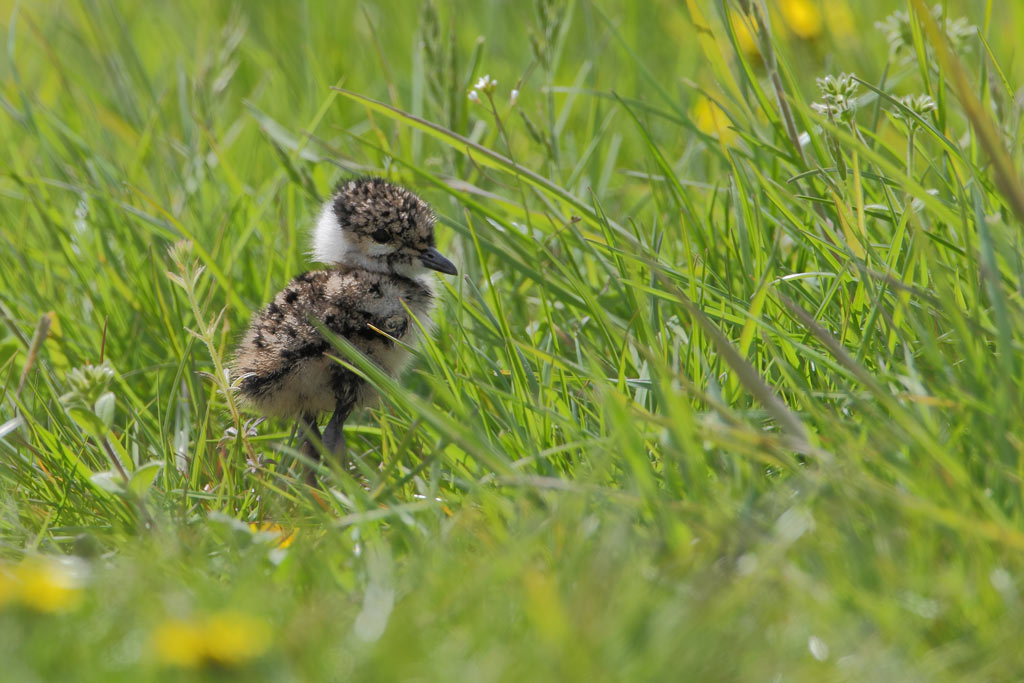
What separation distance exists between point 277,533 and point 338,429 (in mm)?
830

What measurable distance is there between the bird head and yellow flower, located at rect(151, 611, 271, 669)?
6.43 feet

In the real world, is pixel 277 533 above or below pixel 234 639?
below

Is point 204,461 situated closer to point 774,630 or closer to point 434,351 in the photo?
point 434,351

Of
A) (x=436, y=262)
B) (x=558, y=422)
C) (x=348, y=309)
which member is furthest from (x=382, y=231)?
(x=558, y=422)

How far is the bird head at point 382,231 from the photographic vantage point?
11.5 feet

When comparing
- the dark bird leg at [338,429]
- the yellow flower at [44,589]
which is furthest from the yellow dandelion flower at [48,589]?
the dark bird leg at [338,429]

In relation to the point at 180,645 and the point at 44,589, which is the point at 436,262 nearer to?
the point at 44,589

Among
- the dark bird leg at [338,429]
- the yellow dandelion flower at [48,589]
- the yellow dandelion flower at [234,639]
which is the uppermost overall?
the yellow dandelion flower at [48,589]

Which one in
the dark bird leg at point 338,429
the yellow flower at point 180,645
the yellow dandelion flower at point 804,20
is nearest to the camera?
the yellow flower at point 180,645

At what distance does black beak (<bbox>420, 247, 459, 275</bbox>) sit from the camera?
350 centimetres

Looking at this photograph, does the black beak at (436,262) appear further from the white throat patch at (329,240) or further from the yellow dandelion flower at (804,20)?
the yellow dandelion flower at (804,20)

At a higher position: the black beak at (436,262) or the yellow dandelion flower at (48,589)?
the yellow dandelion flower at (48,589)

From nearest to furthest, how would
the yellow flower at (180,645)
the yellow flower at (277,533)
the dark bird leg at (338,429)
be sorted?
the yellow flower at (180,645) → the yellow flower at (277,533) → the dark bird leg at (338,429)

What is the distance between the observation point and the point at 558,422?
2.53 metres
